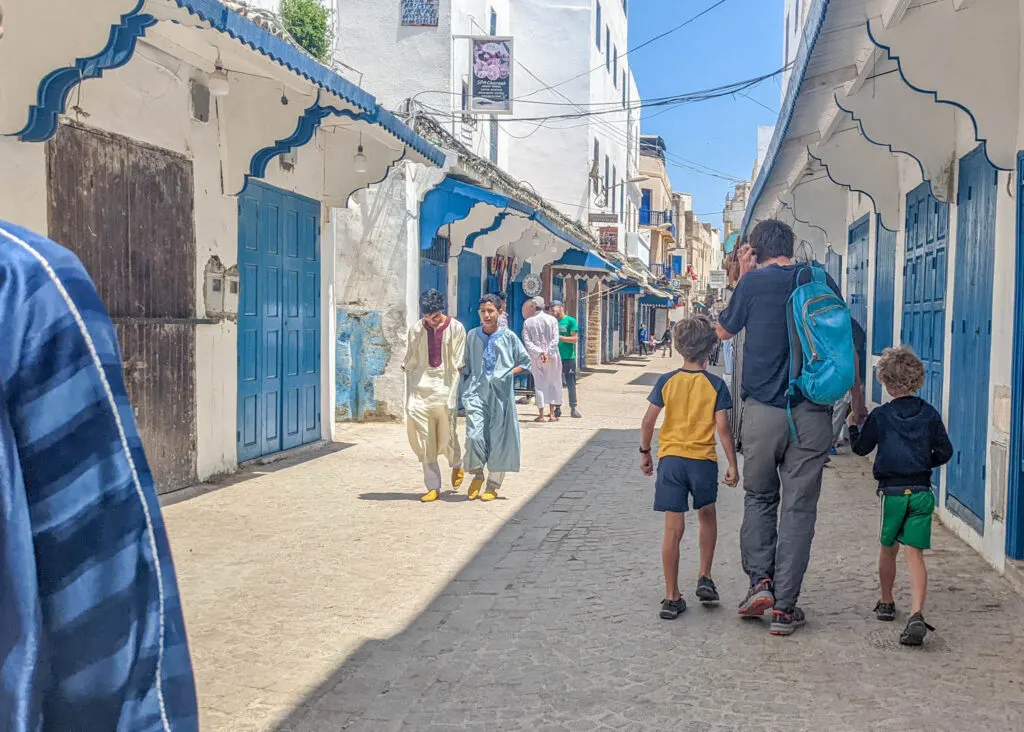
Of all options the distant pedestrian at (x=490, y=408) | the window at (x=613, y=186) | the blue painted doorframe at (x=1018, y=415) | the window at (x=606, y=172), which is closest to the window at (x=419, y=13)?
the distant pedestrian at (x=490, y=408)

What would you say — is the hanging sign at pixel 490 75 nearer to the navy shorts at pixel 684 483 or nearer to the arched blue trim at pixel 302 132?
the arched blue trim at pixel 302 132

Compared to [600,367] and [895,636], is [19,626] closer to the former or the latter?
[895,636]

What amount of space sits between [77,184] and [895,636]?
549 cm

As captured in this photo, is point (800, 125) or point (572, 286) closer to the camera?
point (800, 125)

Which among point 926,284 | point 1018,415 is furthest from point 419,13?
point 1018,415

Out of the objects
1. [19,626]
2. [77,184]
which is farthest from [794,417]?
[77,184]

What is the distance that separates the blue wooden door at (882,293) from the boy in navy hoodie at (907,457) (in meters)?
5.21

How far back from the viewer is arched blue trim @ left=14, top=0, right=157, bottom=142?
18.4ft

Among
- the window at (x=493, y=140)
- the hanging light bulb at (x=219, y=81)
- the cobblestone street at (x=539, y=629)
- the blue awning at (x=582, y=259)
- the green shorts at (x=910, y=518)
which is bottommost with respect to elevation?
the cobblestone street at (x=539, y=629)

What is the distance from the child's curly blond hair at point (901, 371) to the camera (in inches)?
186

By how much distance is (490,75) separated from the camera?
17281mm

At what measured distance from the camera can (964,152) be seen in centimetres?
673

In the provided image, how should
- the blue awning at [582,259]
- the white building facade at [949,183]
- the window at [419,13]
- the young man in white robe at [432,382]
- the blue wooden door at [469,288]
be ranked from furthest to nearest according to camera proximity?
1. the blue awning at [582,259]
2. the window at [419,13]
3. the blue wooden door at [469,288]
4. the young man in white robe at [432,382]
5. the white building facade at [949,183]

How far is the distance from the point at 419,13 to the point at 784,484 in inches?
549
